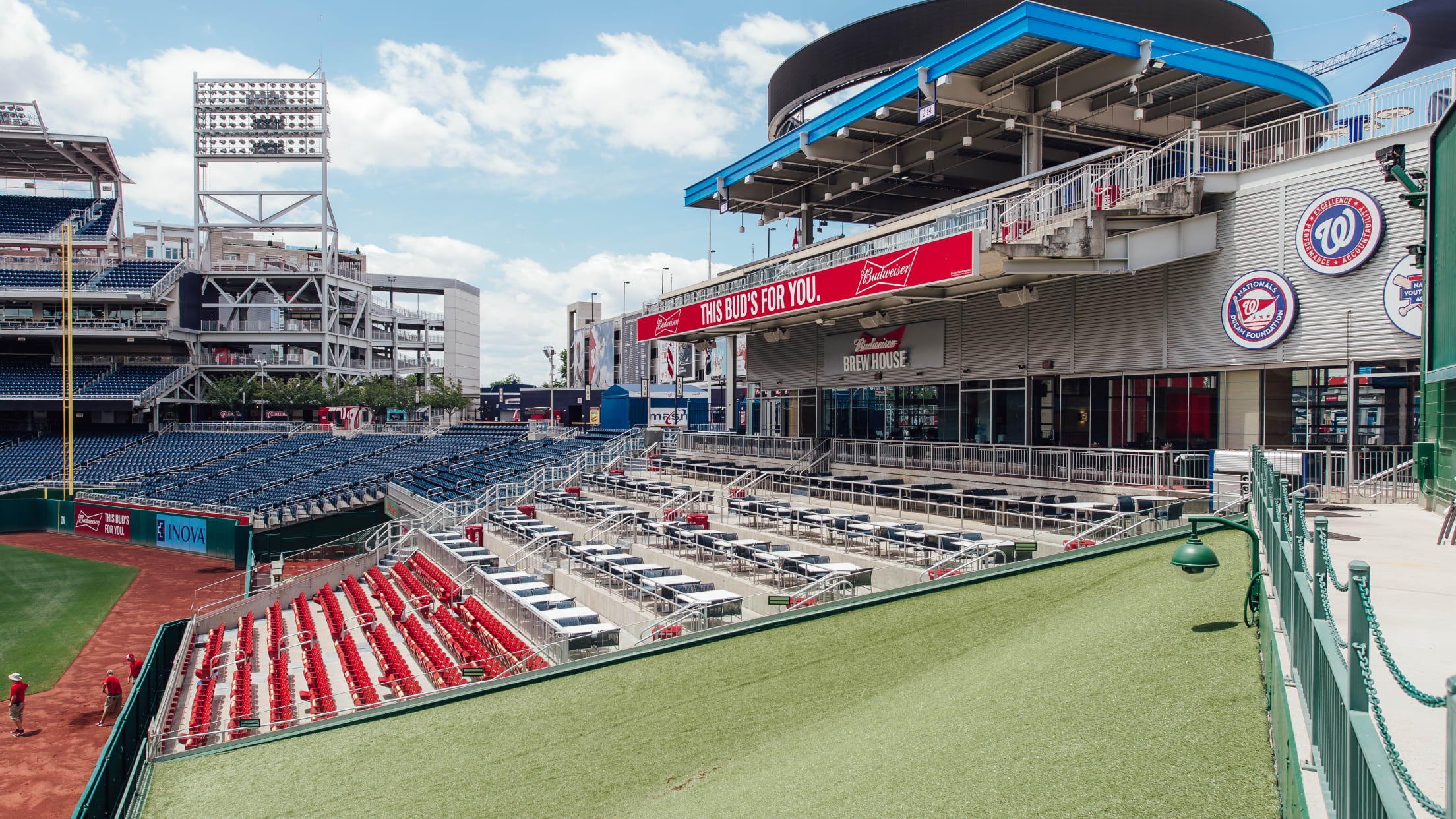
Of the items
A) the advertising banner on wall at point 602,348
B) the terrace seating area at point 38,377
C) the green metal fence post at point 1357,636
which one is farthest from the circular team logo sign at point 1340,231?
the advertising banner on wall at point 602,348

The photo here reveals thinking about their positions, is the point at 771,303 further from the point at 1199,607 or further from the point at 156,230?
the point at 156,230

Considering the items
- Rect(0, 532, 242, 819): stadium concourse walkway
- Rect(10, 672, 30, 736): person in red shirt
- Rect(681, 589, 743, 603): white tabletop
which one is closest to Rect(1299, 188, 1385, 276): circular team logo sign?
Rect(681, 589, 743, 603): white tabletop

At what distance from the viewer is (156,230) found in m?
78.5

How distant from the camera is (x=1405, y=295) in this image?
1469cm

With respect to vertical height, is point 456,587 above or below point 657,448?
below

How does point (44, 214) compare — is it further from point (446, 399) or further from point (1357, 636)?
point (1357, 636)

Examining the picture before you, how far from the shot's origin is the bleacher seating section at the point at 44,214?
56.7m

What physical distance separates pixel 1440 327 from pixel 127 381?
62089 millimetres

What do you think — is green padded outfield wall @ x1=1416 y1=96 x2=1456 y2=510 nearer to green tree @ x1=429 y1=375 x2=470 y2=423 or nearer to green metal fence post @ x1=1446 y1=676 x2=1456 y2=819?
green metal fence post @ x1=1446 y1=676 x2=1456 y2=819

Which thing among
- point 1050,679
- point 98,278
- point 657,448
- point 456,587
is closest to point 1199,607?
point 1050,679

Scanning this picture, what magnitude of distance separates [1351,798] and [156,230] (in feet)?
311

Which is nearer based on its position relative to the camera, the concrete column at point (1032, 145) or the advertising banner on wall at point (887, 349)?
the concrete column at point (1032, 145)

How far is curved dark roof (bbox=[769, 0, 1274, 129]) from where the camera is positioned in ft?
87.7

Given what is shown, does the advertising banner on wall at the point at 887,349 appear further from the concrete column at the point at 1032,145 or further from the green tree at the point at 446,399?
the green tree at the point at 446,399
